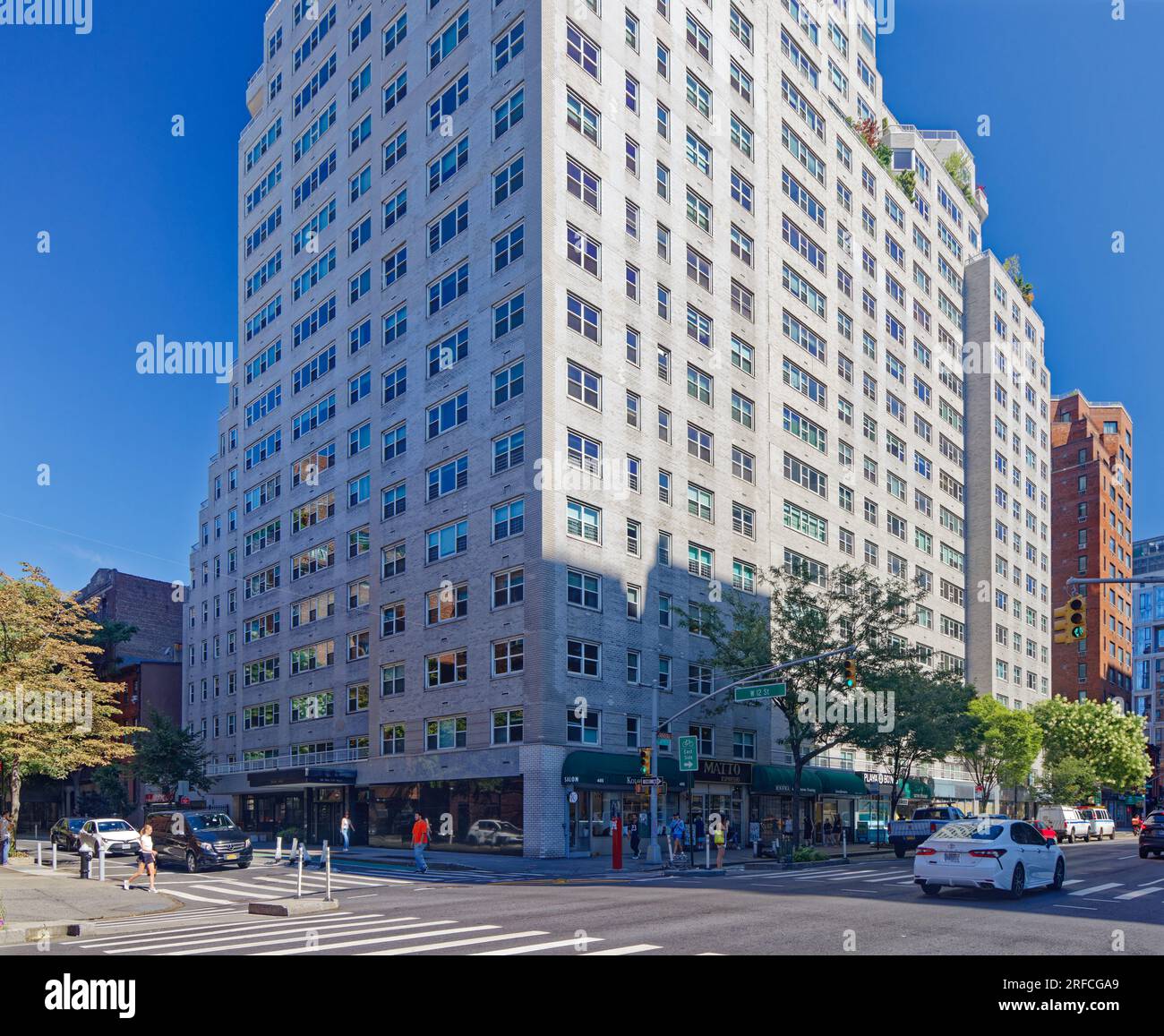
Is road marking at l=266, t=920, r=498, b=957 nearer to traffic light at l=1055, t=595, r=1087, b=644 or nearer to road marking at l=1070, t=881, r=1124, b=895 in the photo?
traffic light at l=1055, t=595, r=1087, b=644

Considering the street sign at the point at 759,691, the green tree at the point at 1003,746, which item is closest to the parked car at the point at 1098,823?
the green tree at the point at 1003,746

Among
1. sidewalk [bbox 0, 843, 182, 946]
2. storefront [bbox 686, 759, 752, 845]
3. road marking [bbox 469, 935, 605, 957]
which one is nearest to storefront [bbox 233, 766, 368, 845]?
storefront [bbox 686, 759, 752, 845]

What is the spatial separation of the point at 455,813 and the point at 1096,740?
2644 inches

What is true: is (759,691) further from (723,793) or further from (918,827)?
(723,793)

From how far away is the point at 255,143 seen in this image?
80938mm

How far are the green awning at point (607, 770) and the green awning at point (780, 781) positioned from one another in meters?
8.31

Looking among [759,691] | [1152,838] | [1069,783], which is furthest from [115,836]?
[1069,783]

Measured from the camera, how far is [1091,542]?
434 ft

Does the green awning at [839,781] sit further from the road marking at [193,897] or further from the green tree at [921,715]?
the road marking at [193,897]

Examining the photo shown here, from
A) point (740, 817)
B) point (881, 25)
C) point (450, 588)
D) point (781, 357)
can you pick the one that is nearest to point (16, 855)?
point (450, 588)

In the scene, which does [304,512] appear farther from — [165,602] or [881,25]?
[881,25]

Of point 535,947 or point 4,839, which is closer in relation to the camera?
point 535,947

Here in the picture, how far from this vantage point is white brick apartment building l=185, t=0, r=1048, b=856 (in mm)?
49219

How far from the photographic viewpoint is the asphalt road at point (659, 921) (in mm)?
15883
